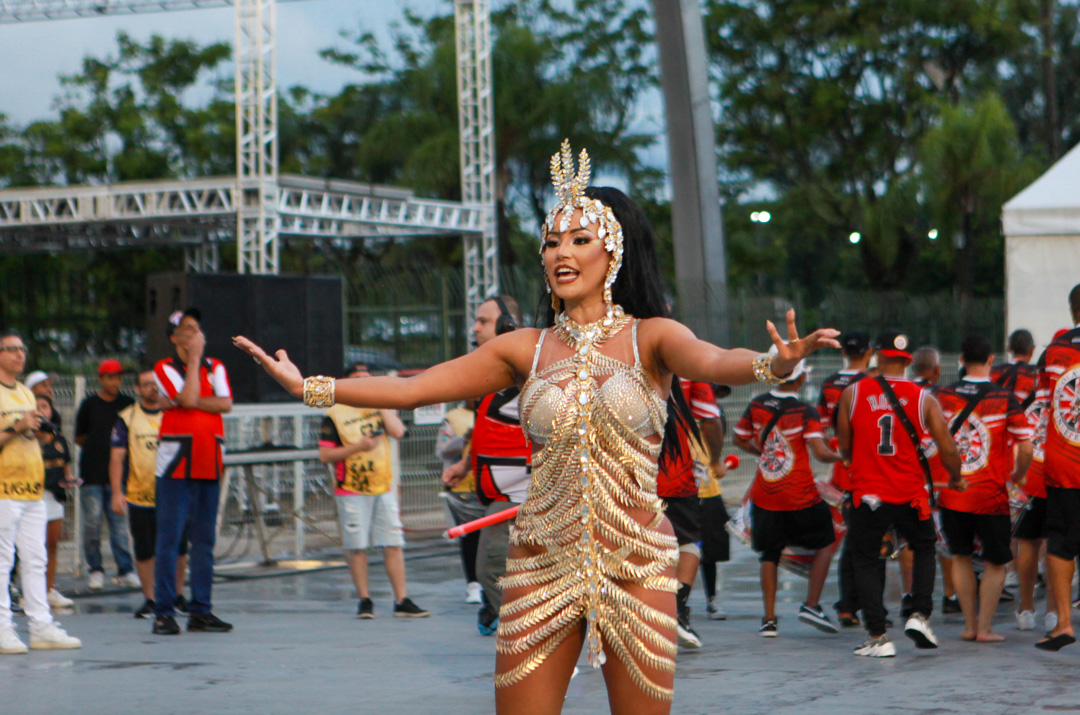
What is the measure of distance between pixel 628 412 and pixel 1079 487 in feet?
15.0

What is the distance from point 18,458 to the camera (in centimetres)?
780

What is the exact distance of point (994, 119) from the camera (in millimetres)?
28766

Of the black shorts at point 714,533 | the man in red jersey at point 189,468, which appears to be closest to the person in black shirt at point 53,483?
the man in red jersey at point 189,468

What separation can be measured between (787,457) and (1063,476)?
1.65 metres

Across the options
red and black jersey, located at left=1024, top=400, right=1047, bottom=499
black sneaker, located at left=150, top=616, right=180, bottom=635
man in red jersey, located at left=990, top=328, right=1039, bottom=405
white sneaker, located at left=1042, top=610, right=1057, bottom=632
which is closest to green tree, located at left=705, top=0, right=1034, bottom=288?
man in red jersey, located at left=990, top=328, right=1039, bottom=405

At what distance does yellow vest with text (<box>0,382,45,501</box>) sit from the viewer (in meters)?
7.77

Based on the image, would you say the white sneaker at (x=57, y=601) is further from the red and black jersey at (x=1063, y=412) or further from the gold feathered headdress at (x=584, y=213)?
the gold feathered headdress at (x=584, y=213)

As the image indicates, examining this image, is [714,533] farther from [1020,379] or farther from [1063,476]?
[1020,379]

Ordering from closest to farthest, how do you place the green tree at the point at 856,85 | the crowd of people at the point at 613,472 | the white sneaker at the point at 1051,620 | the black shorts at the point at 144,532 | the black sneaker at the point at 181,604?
the crowd of people at the point at 613,472, the white sneaker at the point at 1051,620, the black sneaker at the point at 181,604, the black shorts at the point at 144,532, the green tree at the point at 856,85

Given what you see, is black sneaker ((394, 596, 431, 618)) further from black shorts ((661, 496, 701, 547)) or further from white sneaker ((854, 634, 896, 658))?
white sneaker ((854, 634, 896, 658))

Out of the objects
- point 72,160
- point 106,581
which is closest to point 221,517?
point 106,581

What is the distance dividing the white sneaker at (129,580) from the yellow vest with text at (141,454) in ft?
5.20

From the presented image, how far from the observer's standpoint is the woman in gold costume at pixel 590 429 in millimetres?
3496

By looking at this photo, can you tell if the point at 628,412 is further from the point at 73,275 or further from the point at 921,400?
the point at 73,275
